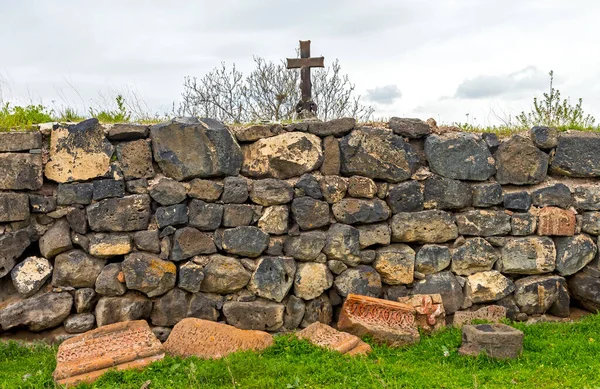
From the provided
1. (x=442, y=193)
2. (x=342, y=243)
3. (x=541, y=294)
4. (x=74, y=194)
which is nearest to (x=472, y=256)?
(x=442, y=193)

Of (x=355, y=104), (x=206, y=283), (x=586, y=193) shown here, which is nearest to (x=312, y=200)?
(x=206, y=283)

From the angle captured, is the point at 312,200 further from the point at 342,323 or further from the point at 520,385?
the point at 520,385

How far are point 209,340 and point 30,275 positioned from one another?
1.73 meters

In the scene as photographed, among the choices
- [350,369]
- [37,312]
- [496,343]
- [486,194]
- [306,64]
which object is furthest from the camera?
[306,64]

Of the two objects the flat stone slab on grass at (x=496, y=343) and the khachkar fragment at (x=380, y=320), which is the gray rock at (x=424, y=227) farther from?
the flat stone slab on grass at (x=496, y=343)

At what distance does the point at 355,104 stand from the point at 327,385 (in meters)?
10.1

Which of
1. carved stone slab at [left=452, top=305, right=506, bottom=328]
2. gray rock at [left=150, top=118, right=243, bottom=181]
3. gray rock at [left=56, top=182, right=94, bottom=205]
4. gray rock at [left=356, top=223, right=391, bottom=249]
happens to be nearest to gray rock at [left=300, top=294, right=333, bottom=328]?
gray rock at [left=356, top=223, right=391, bottom=249]

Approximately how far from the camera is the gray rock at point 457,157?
5.49m

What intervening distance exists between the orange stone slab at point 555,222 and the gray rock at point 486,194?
479mm

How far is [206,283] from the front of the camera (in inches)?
201

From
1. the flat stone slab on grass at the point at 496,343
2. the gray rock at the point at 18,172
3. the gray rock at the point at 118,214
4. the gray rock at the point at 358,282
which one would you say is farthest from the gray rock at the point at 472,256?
the gray rock at the point at 18,172

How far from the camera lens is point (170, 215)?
5047mm

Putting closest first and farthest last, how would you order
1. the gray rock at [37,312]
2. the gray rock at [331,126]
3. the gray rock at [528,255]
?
the gray rock at [37,312] < the gray rock at [331,126] < the gray rock at [528,255]

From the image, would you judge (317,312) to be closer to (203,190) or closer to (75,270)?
(203,190)
